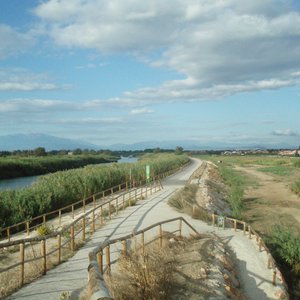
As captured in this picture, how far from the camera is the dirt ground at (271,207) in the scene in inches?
1131

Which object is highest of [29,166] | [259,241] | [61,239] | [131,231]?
[29,166]

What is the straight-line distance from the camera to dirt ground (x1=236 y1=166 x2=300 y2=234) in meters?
28.7

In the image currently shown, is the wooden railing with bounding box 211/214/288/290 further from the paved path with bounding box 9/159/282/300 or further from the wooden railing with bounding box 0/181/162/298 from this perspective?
the wooden railing with bounding box 0/181/162/298

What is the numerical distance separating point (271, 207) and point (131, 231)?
22.9 m

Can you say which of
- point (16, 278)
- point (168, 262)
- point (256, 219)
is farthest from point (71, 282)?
point (256, 219)

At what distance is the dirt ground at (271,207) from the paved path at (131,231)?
5.79 metres

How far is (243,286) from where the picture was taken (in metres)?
13.9

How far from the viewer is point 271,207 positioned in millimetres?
37594

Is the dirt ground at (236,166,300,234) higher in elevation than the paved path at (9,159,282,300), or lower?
lower

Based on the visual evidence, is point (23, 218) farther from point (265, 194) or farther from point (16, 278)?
point (265, 194)

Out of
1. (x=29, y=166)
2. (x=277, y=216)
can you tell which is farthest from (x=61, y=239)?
(x=29, y=166)

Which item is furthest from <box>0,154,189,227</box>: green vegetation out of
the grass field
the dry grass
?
the dry grass

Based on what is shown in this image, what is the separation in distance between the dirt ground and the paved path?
579cm

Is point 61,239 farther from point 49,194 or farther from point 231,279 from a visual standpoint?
point 49,194
